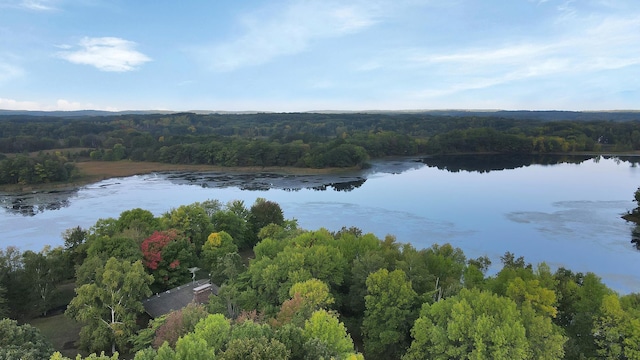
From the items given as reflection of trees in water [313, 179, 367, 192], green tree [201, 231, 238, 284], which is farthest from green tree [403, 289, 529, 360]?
reflection of trees in water [313, 179, 367, 192]

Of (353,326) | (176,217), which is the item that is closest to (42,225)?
(176,217)

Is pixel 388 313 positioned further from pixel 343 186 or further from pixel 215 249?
pixel 343 186

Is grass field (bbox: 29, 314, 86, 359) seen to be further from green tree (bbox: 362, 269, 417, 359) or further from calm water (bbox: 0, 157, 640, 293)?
calm water (bbox: 0, 157, 640, 293)

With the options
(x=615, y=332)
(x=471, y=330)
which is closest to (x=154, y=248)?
(x=471, y=330)

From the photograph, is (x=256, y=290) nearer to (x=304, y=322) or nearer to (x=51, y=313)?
(x=304, y=322)

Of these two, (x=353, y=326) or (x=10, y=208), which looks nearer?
(x=353, y=326)
